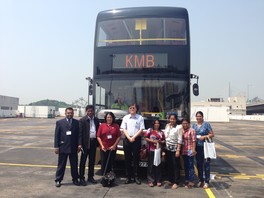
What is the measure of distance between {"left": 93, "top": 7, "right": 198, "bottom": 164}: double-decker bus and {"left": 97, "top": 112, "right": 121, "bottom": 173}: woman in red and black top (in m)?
1.25

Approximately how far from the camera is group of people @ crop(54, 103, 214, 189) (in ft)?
21.0

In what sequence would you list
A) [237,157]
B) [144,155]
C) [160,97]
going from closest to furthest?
[144,155]
[160,97]
[237,157]

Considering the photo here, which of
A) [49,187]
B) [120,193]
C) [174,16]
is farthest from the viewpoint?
[174,16]

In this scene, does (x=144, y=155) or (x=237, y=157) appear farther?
(x=237, y=157)

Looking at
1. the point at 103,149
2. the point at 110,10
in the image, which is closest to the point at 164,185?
the point at 103,149

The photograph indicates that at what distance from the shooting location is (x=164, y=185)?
6.60 meters

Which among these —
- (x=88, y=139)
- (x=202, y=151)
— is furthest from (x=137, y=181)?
(x=202, y=151)

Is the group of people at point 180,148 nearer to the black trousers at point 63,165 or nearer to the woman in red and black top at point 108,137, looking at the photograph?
the woman in red and black top at point 108,137

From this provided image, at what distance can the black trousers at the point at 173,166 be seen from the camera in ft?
21.4

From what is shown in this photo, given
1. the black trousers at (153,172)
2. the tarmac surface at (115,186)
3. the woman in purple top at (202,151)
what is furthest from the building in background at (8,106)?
the woman in purple top at (202,151)

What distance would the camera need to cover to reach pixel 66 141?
637cm

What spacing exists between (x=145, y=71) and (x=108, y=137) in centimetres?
242

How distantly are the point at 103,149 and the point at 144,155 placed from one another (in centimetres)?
108

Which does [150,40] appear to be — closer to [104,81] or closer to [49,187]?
[104,81]
